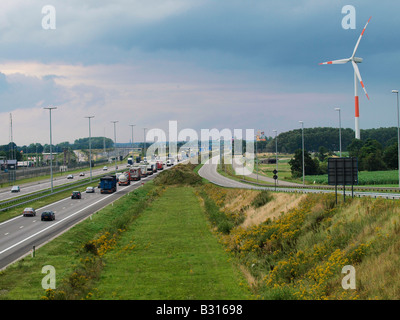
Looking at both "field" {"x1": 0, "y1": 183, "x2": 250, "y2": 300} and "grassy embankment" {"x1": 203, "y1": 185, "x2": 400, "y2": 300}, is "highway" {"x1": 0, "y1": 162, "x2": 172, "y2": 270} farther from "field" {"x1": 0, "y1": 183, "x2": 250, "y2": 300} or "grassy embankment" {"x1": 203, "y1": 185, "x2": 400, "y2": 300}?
"grassy embankment" {"x1": 203, "y1": 185, "x2": 400, "y2": 300}

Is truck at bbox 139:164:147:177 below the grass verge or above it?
above

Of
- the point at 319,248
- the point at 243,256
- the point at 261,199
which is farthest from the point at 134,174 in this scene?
the point at 319,248

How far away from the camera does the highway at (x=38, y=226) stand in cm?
3653

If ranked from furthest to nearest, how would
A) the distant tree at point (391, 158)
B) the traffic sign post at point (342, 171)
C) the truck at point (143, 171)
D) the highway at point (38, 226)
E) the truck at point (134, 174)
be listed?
the truck at point (143, 171) → the distant tree at point (391, 158) → the truck at point (134, 174) → the highway at point (38, 226) → the traffic sign post at point (342, 171)

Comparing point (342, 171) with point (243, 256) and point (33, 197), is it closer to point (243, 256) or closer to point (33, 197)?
point (243, 256)

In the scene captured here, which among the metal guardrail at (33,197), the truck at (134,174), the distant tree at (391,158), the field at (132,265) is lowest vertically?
the field at (132,265)

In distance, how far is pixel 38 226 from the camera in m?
48.5

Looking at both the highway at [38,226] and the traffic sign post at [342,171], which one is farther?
the highway at [38,226]

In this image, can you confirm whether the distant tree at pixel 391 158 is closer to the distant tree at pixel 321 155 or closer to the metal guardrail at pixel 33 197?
the distant tree at pixel 321 155

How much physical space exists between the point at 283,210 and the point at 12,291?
82.2 ft

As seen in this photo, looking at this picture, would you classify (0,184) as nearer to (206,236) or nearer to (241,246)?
(206,236)

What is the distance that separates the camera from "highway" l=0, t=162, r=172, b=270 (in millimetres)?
36531

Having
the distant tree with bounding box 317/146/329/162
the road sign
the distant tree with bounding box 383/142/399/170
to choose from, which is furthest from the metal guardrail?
the distant tree with bounding box 317/146/329/162

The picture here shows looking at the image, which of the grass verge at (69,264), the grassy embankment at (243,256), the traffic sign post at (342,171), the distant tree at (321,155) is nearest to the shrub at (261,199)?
the grassy embankment at (243,256)
